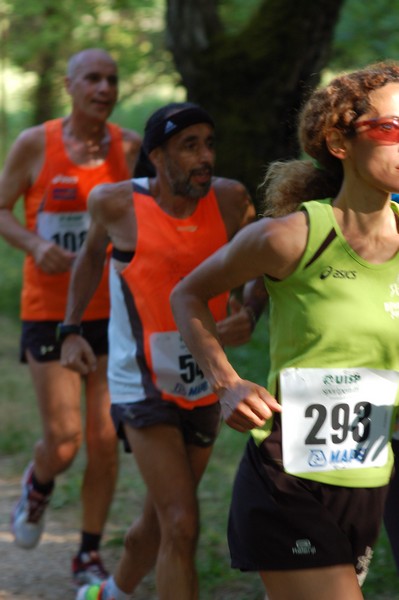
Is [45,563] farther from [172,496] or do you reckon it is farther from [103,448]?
[172,496]

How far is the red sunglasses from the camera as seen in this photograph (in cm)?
296

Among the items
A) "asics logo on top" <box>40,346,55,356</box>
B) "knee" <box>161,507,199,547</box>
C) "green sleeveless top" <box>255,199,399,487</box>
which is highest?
"green sleeveless top" <box>255,199,399,487</box>

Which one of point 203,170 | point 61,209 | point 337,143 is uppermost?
point 337,143

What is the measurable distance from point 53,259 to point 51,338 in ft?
1.34

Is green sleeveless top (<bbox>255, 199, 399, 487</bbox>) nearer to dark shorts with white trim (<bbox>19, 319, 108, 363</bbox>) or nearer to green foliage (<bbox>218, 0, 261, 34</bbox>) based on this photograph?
dark shorts with white trim (<bbox>19, 319, 108, 363</bbox>)

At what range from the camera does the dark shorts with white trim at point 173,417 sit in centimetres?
416

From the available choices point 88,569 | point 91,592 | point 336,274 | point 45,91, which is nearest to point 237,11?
point 45,91

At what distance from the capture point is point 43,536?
19.6ft

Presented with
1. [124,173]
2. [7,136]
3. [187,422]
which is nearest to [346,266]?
[187,422]

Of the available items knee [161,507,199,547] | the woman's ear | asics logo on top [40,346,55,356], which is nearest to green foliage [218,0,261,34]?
asics logo on top [40,346,55,356]

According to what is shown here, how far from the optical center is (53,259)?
5195mm

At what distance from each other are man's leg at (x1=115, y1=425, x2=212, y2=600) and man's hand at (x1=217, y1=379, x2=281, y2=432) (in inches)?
40.8

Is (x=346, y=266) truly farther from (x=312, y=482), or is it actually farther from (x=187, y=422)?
(x=187, y=422)

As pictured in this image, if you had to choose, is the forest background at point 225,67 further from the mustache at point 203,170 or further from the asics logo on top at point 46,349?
the mustache at point 203,170
